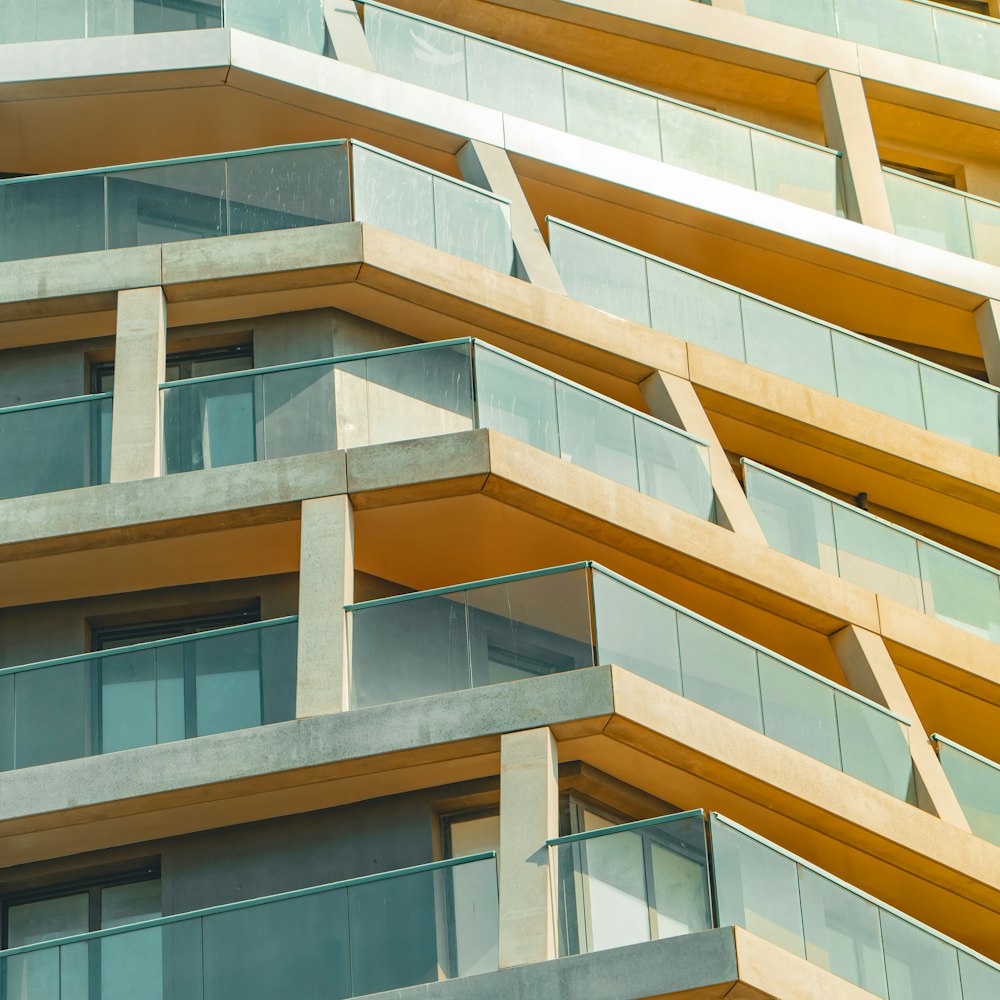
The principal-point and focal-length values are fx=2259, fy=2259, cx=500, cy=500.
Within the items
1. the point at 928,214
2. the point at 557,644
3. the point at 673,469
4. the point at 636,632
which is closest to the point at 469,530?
the point at 673,469

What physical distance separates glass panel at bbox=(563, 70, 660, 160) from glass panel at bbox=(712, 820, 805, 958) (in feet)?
34.5

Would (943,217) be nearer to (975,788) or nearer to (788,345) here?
(788,345)

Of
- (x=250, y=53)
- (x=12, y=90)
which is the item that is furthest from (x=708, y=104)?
(x=12, y=90)

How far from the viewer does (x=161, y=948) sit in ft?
63.1

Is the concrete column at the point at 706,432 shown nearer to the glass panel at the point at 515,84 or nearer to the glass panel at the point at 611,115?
the glass panel at the point at 611,115

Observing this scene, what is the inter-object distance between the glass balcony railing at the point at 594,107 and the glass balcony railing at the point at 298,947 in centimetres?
1040

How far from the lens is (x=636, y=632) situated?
67.9ft

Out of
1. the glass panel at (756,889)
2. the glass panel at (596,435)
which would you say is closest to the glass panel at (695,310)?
the glass panel at (596,435)

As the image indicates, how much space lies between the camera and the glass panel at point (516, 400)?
73.2 feet

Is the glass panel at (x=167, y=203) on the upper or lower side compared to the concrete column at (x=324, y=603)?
upper

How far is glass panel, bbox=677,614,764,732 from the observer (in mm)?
20891

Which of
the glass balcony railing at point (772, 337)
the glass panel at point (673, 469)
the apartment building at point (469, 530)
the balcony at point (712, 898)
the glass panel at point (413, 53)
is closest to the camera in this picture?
the balcony at point (712, 898)

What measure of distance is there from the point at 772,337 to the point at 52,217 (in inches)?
320

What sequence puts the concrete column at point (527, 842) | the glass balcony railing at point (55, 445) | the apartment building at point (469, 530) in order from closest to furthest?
the concrete column at point (527, 842)
the apartment building at point (469, 530)
the glass balcony railing at point (55, 445)
